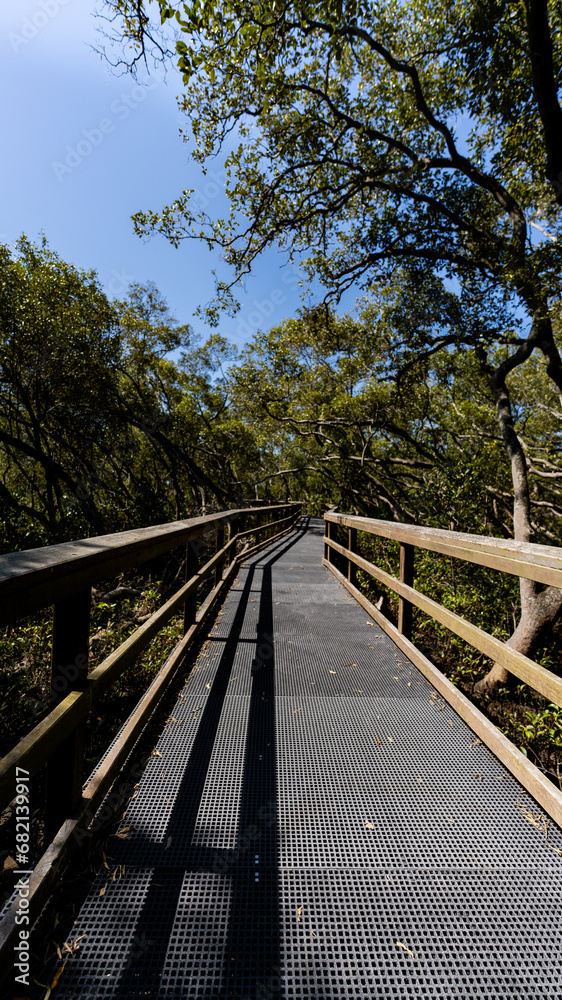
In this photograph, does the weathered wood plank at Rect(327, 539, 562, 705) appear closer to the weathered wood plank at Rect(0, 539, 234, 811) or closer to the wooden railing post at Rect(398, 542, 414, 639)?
the wooden railing post at Rect(398, 542, 414, 639)

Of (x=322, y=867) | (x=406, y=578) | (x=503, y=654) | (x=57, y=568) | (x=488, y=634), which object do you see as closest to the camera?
(x=57, y=568)

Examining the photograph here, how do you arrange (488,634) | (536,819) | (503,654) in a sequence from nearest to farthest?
1. (536,819)
2. (503,654)
3. (488,634)

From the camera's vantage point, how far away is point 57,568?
1230 millimetres

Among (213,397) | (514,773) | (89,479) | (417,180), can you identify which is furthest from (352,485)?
(514,773)

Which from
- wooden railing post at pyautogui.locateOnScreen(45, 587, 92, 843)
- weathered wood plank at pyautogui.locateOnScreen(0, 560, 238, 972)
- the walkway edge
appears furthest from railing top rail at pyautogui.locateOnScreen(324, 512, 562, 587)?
weathered wood plank at pyautogui.locateOnScreen(0, 560, 238, 972)

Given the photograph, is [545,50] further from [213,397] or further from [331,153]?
[213,397]

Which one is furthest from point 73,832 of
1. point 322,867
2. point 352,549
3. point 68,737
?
point 352,549

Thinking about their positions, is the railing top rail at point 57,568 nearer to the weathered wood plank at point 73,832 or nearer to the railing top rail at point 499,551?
the weathered wood plank at point 73,832

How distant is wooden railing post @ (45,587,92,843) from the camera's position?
1432 millimetres

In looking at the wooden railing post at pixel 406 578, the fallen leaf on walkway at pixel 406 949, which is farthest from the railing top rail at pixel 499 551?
the fallen leaf on walkway at pixel 406 949

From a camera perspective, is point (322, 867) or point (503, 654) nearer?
point (322, 867)

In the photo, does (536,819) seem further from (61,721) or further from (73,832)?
(61,721)

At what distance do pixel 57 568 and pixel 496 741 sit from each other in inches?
86.9

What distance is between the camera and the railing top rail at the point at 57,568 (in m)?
1.06
